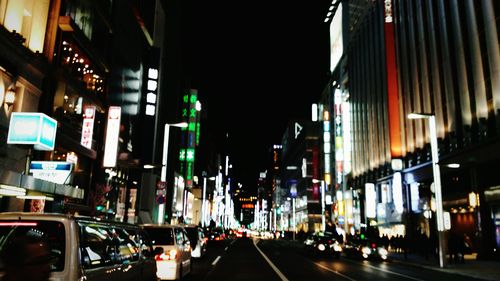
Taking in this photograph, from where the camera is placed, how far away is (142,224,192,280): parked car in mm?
12914

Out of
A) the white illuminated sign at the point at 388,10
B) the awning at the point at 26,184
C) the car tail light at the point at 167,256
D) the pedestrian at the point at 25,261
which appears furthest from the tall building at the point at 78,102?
the white illuminated sign at the point at 388,10

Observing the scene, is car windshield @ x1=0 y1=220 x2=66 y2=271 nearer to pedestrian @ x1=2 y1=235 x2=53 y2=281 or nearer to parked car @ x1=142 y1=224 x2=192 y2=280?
pedestrian @ x1=2 y1=235 x2=53 y2=281

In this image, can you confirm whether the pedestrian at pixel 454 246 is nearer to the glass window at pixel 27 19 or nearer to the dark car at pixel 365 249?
the dark car at pixel 365 249

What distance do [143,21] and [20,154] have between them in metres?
27.7

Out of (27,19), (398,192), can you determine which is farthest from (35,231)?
(398,192)

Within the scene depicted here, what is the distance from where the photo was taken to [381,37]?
49.3 meters

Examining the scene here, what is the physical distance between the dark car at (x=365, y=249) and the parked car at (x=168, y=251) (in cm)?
1851

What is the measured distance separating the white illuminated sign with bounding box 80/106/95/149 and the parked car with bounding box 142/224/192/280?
15702mm

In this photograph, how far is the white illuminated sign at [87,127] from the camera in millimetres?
27484

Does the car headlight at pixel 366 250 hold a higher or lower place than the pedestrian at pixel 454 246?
lower

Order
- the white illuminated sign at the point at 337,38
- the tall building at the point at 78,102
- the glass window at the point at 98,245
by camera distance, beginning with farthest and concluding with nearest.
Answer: the white illuminated sign at the point at 337,38, the tall building at the point at 78,102, the glass window at the point at 98,245

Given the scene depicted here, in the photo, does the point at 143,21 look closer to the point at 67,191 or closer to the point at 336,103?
the point at 67,191

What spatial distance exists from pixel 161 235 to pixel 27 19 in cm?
1439

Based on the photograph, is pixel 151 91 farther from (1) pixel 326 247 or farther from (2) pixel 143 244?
(2) pixel 143 244
